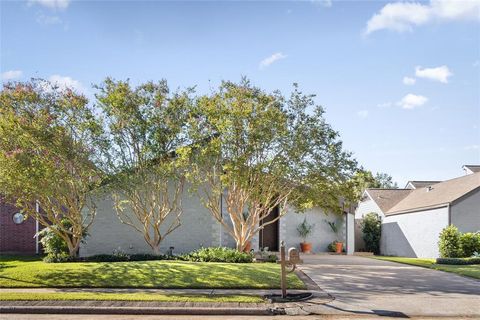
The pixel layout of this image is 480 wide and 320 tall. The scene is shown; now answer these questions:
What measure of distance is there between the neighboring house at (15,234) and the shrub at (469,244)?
2346cm

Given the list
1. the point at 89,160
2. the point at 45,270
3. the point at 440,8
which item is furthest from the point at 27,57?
the point at 440,8

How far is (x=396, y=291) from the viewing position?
522 inches

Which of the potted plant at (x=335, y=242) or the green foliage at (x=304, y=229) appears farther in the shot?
the potted plant at (x=335, y=242)

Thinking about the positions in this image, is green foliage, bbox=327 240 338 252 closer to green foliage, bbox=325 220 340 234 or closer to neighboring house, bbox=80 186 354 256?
green foliage, bbox=325 220 340 234

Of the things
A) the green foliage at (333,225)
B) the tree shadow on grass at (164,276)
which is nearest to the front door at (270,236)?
the green foliage at (333,225)

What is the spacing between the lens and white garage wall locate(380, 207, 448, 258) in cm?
2834

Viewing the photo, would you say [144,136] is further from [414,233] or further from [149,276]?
[414,233]

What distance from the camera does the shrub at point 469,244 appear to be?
23.8m

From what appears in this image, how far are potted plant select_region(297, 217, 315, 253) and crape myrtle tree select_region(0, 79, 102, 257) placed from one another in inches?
524

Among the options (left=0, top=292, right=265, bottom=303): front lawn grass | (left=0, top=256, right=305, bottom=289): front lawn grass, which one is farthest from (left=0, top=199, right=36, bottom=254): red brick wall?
(left=0, top=292, right=265, bottom=303): front lawn grass

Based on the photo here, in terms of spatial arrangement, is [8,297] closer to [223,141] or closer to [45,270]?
[45,270]

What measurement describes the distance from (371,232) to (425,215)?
20.6ft

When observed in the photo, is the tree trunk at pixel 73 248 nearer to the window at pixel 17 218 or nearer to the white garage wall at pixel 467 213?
the window at pixel 17 218

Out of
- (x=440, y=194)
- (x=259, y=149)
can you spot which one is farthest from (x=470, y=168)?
(x=259, y=149)
